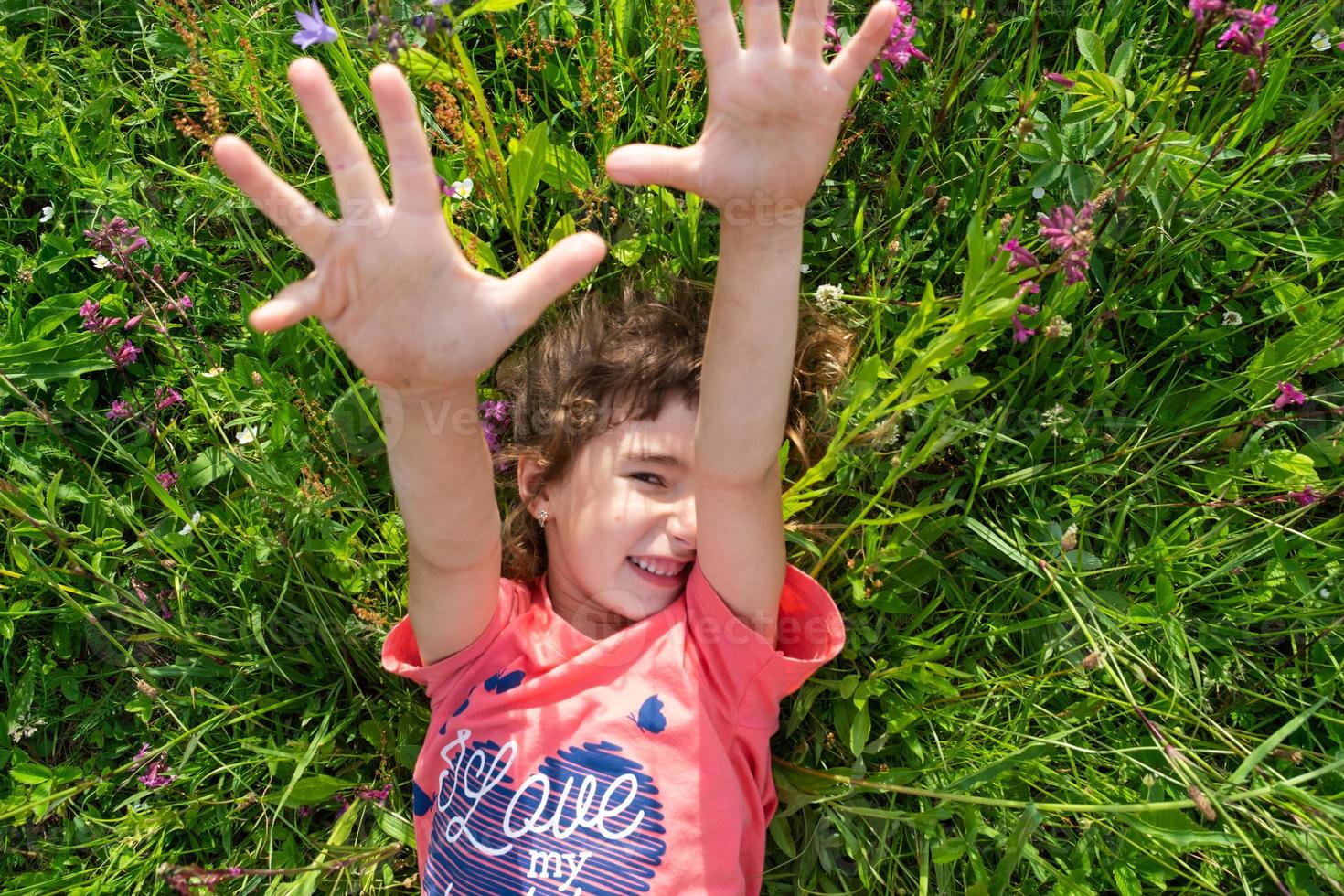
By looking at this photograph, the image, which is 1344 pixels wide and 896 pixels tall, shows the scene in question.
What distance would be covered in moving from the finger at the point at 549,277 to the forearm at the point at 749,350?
0.96ft

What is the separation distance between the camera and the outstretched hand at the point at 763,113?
1.54 metres

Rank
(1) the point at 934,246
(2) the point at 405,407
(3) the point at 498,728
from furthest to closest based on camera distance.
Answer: (1) the point at 934,246 < (3) the point at 498,728 < (2) the point at 405,407

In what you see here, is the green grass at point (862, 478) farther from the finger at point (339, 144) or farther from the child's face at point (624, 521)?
the finger at point (339, 144)

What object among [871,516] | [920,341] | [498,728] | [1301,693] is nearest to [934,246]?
[920,341]

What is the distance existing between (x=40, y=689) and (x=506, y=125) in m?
2.04

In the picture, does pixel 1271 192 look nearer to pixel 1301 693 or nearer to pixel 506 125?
pixel 1301 693

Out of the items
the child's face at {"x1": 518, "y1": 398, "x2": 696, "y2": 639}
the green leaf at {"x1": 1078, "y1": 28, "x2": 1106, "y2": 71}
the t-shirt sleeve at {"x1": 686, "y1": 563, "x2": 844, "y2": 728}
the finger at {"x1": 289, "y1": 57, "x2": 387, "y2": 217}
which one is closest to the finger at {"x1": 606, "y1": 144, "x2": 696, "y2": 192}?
the finger at {"x1": 289, "y1": 57, "x2": 387, "y2": 217}

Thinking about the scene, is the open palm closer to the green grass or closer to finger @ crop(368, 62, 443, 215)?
finger @ crop(368, 62, 443, 215)

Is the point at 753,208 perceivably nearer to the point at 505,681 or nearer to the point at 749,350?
the point at 749,350

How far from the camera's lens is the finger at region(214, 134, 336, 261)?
4.88 feet

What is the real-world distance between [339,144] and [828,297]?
4.15 ft

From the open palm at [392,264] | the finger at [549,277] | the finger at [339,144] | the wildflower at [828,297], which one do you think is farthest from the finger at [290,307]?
the wildflower at [828,297]

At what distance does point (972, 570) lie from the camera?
2514 mm

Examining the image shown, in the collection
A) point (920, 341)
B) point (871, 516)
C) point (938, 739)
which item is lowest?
point (938, 739)
